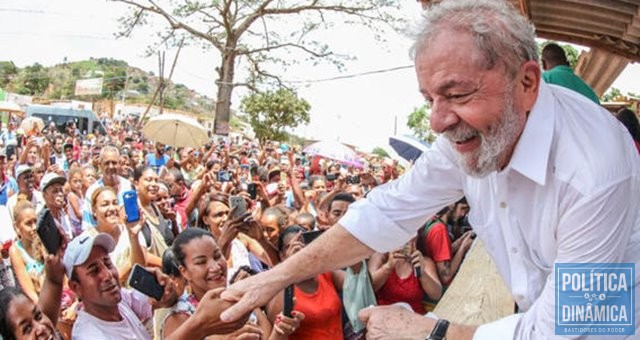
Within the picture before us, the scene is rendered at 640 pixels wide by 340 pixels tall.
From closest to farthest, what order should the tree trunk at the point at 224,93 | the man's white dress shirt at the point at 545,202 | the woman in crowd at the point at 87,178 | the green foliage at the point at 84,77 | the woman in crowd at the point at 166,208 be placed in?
the man's white dress shirt at the point at 545,202, the woman in crowd at the point at 166,208, the woman in crowd at the point at 87,178, the tree trunk at the point at 224,93, the green foliage at the point at 84,77

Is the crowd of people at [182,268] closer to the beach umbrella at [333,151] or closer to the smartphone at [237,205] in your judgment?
the smartphone at [237,205]

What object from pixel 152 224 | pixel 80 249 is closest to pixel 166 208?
pixel 152 224

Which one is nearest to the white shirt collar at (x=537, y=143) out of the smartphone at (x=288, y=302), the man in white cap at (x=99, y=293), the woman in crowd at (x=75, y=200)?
the smartphone at (x=288, y=302)

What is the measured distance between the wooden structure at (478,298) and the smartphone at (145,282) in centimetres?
124

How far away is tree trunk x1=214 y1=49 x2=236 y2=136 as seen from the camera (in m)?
23.7

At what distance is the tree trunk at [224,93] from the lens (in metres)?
23.7

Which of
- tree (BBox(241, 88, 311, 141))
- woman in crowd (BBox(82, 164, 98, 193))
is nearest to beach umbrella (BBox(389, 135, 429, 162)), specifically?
woman in crowd (BBox(82, 164, 98, 193))

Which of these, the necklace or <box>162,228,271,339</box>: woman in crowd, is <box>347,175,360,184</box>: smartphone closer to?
the necklace

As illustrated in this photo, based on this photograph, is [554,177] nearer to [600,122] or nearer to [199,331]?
[600,122]

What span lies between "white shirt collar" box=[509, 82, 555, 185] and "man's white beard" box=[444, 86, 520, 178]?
0.03 m

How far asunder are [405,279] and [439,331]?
90.8 inches

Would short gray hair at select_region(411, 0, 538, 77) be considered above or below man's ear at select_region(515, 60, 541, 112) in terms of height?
above

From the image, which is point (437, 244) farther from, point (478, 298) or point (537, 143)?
point (537, 143)

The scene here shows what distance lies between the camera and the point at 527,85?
1589mm
